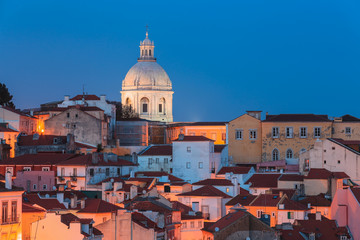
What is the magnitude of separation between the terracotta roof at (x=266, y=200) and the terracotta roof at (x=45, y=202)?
14.4 meters

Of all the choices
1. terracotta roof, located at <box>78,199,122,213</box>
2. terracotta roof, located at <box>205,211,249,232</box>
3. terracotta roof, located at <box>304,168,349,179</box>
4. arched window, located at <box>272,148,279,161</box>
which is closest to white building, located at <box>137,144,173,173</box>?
arched window, located at <box>272,148,279,161</box>

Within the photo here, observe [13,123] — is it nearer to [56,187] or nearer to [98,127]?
[98,127]

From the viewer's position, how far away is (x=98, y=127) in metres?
95.7

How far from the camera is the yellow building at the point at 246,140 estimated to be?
97312mm

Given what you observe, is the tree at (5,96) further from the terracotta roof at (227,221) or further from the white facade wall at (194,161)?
the terracotta roof at (227,221)

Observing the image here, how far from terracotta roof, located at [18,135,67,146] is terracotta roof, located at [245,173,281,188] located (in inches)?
692

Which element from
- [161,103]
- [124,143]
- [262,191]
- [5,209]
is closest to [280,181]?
[262,191]

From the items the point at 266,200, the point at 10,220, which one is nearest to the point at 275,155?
the point at 266,200

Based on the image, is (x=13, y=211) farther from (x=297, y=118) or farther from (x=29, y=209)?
(x=297, y=118)

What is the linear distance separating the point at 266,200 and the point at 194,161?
60.4ft

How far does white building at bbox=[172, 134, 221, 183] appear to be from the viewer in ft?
292

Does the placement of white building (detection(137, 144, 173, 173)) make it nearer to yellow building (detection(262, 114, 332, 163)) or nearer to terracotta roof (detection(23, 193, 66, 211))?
yellow building (detection(262, 114, 332, 163))

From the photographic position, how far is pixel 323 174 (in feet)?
260

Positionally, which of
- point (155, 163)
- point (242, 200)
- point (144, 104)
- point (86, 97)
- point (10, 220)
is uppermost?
point (144, 104)
